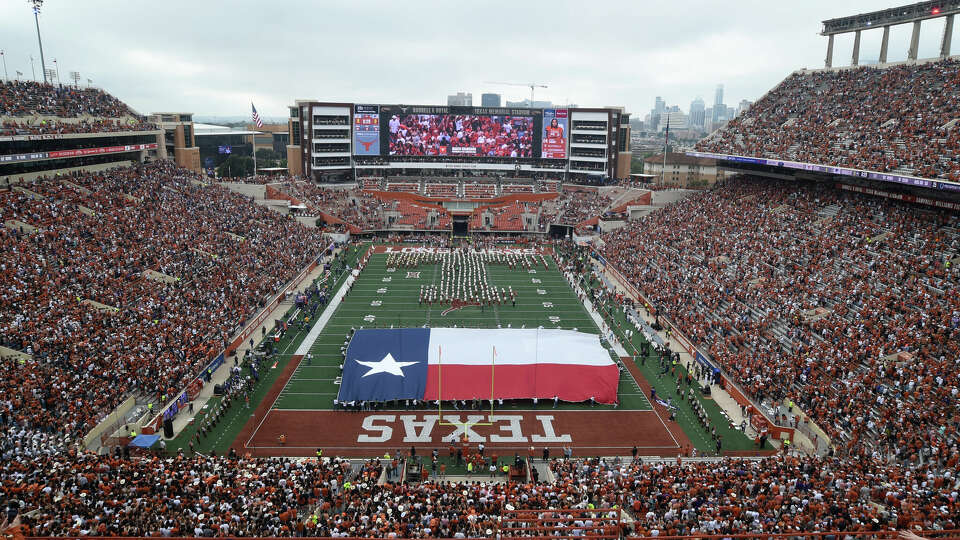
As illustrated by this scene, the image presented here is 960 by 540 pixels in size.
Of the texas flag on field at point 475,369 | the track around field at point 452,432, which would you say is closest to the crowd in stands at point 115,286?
the track around field at point 452,432

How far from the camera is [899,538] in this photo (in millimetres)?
9266

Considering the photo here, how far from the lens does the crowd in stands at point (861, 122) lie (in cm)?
2594

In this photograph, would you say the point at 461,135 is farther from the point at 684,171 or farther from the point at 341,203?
the point at 684,171

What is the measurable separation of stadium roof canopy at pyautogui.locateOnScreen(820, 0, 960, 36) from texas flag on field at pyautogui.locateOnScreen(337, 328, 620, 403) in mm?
27301

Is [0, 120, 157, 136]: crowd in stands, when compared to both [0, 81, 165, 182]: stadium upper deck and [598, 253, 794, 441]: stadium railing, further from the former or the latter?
[598, 253, 794, 441]: stadium railing

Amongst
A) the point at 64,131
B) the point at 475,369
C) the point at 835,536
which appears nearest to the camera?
the point at 835,536

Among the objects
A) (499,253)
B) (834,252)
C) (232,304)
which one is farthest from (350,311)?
(834,252)

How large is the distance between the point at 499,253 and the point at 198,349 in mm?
23531

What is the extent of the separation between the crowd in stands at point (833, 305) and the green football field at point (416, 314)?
3.98 meters

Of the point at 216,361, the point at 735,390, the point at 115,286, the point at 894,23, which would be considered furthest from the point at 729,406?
the point at 894,23

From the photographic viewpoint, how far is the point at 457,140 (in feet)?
184

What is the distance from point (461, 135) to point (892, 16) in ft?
110

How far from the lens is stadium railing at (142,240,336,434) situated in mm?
16853

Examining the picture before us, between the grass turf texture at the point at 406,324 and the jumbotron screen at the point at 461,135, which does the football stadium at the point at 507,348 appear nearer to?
the grass turf texture at the point at 406,324
